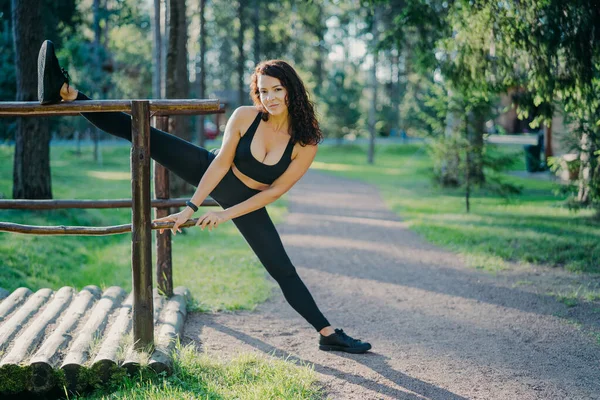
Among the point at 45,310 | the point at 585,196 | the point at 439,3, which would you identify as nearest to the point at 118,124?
the point at 45,310

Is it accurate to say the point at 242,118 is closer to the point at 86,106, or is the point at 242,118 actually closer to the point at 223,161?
the point at 223,161

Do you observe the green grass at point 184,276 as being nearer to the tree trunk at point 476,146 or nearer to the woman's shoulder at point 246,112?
the woman's shoulder at point 246,112

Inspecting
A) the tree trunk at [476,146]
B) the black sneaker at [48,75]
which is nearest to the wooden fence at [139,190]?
the black sneaker at [48,75]

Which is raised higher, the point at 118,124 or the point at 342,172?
the point at 118,124

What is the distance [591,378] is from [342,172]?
21108mm

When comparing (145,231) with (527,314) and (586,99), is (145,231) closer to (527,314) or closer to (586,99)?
(527,314)

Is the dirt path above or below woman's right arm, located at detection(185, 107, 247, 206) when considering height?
below

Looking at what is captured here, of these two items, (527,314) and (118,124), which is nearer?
(118,124)

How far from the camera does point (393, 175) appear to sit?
24094mm

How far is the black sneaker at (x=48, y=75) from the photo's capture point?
4004 mm

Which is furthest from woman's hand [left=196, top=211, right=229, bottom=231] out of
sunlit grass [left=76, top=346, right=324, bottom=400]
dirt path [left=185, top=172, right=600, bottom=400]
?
dirt path [left=185, top=172, right=600, bottom=400]

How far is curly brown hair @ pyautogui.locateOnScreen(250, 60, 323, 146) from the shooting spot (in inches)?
174

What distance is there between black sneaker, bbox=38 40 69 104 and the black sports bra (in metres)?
1.31

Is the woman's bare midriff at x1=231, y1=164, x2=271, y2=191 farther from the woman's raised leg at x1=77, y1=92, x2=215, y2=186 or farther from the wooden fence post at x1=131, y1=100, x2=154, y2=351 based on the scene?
the wooden fence post at x1=131, y1=100, x2=154, y2=351
